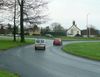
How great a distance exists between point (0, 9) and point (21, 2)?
12.3 meters

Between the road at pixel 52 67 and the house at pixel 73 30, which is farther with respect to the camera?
the house at pixel 73 30

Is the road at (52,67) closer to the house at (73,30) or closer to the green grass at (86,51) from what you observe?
the green grass at (86,51)

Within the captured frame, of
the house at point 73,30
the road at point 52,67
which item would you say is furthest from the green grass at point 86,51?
the house at point 73,30

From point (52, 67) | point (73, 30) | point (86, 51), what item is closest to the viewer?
point (52, 67)

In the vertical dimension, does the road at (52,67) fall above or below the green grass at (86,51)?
above

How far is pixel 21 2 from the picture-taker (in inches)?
2872

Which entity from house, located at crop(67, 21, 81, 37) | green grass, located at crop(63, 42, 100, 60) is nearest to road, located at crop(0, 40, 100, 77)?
green grass, located at crop(63, 42, 100, 60)

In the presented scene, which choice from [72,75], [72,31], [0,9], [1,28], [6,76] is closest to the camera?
[6,76]

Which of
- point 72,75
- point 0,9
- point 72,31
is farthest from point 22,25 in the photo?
point 72,31

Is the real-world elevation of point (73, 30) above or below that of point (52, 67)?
above

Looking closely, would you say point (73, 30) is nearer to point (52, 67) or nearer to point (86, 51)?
point (86, 51)

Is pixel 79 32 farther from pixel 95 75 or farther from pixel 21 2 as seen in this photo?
pixel 95 75

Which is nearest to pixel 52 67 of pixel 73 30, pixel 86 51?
pixel 86 51

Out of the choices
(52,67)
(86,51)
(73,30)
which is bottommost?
(86,51)
